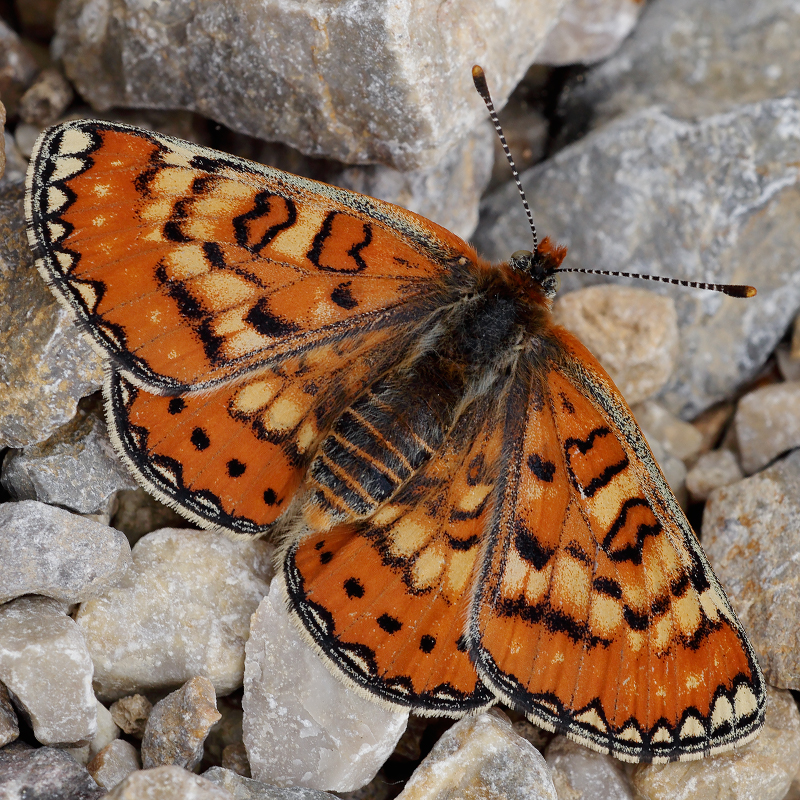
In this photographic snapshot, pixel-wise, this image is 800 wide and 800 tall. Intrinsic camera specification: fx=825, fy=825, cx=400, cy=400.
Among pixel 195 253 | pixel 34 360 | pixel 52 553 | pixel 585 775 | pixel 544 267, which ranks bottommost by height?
pixel 585 775

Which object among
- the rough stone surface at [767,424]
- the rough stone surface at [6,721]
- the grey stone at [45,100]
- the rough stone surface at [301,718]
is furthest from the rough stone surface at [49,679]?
the rough stone surface at [767,424]

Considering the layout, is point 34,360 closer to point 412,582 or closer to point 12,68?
point 412,582

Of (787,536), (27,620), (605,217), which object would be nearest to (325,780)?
(27,620)

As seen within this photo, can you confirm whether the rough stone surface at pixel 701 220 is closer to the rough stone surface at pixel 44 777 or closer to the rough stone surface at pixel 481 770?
the rough stone surface at pixel 481 770

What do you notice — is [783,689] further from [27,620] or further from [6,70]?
[6,70]

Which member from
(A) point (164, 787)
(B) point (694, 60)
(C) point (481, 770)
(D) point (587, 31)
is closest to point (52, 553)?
(A) point (164, 787)

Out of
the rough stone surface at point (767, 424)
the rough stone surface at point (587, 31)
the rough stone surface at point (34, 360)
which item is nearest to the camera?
the rough stone surface at point (34, 360)
